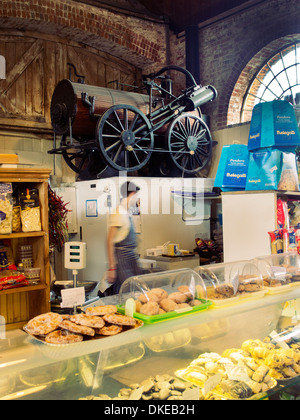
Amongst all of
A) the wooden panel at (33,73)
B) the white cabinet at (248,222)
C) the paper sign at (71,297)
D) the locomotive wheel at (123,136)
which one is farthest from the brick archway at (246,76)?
the paper sign at (71,297)

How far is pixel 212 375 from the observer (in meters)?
1.63

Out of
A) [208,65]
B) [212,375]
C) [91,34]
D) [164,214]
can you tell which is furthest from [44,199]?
[208,65]

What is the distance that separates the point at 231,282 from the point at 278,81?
4.89 meters

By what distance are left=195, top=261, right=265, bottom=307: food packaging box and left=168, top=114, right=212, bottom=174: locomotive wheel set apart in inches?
148

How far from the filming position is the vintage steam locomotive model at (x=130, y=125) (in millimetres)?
5273

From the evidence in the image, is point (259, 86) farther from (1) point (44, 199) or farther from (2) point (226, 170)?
(1) point (44, 199)

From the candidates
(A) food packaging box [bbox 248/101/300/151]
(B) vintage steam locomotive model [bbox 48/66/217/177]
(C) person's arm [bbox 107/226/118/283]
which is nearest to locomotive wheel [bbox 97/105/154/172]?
(B) vintage steam locomotive model [bbox 48/66/217/177]

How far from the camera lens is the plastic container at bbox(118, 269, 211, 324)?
5.88 ft

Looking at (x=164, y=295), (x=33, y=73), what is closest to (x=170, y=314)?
(x=164, y=295)

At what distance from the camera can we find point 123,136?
17.4 ft

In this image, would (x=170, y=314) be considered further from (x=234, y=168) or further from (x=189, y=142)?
(x=189, y=142)

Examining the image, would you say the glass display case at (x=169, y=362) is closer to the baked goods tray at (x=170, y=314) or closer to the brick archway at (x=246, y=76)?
the baked goods tray at (x=170, y=314)

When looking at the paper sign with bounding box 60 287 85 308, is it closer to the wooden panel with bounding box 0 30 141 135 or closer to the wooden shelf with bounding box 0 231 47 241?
the wooden shelf with bounding box 0 231 47 241
